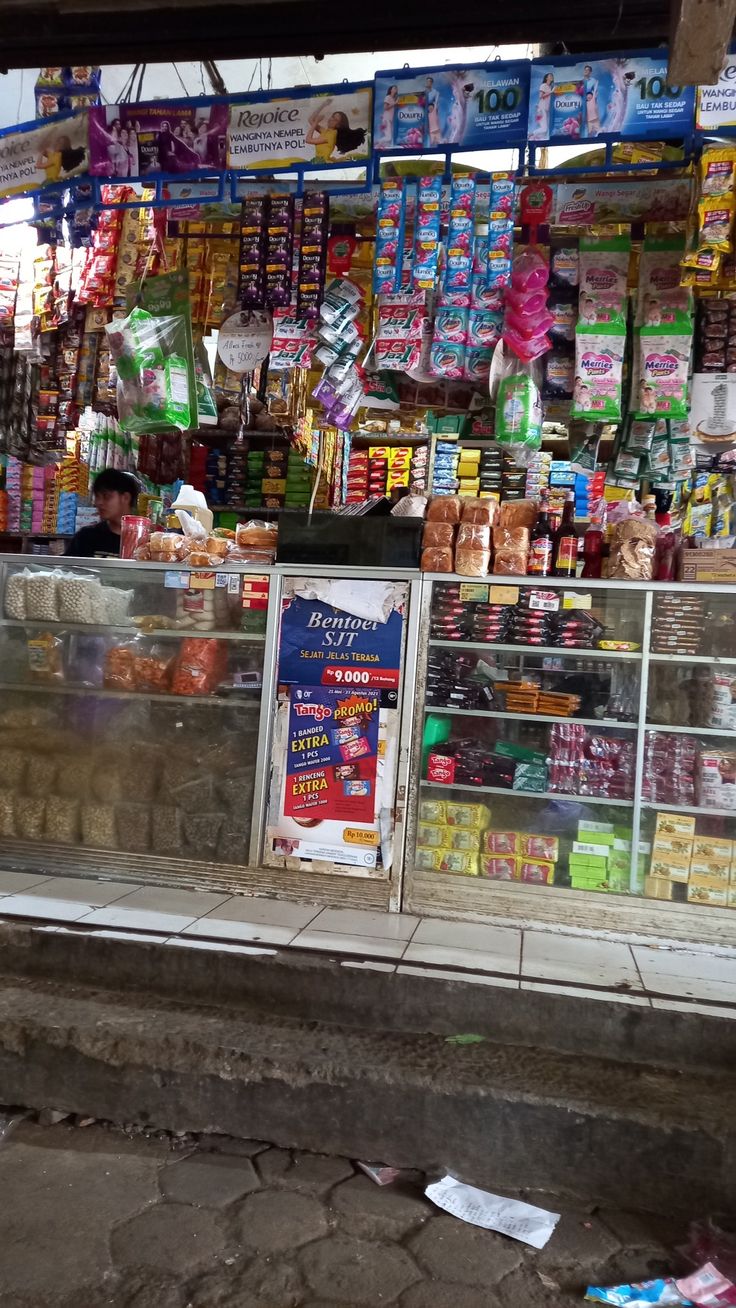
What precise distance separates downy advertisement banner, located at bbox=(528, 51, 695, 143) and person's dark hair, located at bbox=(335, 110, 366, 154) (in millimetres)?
757

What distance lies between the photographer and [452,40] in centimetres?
359

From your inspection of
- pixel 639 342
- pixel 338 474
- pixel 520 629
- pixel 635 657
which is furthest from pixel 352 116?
pixel 338 474

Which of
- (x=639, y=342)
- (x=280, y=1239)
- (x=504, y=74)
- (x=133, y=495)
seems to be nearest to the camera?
(x=280, y=1239)

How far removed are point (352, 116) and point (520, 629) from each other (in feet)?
8.05

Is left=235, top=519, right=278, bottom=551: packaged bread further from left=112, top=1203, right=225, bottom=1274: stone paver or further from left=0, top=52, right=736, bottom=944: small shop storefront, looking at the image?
left=112, top=1203, right=225, bottom=1274: stone paver

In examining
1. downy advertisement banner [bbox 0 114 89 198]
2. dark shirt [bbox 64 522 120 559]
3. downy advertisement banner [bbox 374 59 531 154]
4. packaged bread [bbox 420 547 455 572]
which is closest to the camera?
downy advertisement banner [bbox 374 59 531 154]

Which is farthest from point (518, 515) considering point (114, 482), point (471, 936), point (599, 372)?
point (114, 482)

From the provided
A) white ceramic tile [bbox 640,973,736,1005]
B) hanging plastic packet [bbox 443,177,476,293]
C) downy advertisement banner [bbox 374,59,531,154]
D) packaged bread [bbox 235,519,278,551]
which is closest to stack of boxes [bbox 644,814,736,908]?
white ceramic tile [bbox 640,973,736,1005]

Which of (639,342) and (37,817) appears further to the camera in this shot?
(37,817)

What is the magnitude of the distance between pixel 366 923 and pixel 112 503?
3.25 m

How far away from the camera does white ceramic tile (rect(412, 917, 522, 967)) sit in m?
3.38

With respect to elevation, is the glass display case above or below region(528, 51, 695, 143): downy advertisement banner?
below

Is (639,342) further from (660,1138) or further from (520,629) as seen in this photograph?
(660,1138)

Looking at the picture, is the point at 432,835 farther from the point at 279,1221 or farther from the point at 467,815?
the point at 279,1221
